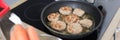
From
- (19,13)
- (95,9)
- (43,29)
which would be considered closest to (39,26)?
(43,29)

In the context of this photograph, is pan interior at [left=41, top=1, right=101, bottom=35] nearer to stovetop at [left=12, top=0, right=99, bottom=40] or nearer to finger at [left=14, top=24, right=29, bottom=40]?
stovetop at [left=12, top=0, right=99, bottom=40]

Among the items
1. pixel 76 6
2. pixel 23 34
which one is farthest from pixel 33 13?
pixel 23 34

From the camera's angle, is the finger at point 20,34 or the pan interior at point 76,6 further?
the pan interior at point 76,6

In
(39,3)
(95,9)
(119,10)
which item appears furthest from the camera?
(39,3)

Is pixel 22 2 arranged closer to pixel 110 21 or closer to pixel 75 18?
pixel 75 18

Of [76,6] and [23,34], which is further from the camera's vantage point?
[76,6]

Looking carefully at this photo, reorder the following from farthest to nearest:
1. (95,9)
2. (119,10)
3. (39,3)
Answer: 1. (39,3)
2. (95,9)
3. (119,10)

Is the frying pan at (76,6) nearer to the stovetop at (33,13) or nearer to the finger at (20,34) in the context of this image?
the stovetop at (33,13)

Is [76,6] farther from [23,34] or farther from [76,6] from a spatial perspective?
[23,34]

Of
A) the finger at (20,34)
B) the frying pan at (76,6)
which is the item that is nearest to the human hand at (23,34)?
the finger at (20,34)
